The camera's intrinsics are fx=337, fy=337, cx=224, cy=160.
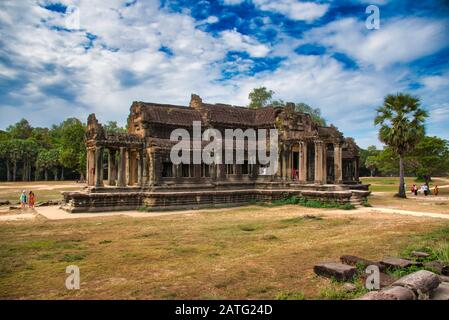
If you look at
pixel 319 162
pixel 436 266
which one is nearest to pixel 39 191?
pixel 319 162

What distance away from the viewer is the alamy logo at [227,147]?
898 inches

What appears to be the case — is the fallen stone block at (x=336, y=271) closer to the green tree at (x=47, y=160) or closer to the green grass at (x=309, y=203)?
the green grass at (x=309, y=203)

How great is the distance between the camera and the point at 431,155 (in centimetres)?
3438

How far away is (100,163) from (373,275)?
1784 centimetres

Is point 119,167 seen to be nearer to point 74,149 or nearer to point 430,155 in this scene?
point 430,155

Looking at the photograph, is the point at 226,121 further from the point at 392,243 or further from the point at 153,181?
the point at 392,243

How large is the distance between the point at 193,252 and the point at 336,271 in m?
4.15

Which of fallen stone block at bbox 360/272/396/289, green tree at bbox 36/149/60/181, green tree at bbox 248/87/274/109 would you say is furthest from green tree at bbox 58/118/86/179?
fallen stone block at bbox 360/272/396/289

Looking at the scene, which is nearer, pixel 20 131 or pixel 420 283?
pixel 420 283

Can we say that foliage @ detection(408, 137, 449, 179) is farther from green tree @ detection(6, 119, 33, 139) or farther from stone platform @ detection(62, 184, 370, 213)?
green tree @ detection(6, 119, 33, 139)

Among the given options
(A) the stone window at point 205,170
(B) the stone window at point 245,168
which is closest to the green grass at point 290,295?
(A) the stone window at point 205,170
